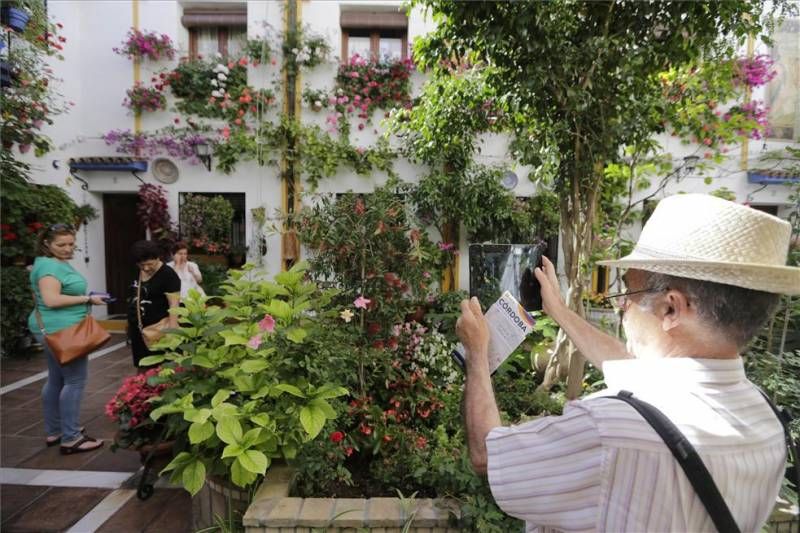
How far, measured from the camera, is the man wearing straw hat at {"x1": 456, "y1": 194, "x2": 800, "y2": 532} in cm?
81

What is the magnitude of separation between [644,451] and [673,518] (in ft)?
0.45

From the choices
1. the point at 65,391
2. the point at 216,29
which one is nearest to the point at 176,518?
the point at 65,391

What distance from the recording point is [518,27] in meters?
2.60

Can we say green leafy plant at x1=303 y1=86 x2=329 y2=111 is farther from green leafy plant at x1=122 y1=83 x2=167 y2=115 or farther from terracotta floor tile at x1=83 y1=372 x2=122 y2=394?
terracotta floor tile at x1=83 y1=372 x2=122 y2=394

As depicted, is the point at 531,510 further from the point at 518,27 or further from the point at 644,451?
the point at 518,27

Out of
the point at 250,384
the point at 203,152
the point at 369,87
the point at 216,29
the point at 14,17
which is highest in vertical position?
the point at 216,29

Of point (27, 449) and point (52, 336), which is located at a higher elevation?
point (52, 336)

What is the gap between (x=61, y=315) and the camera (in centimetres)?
324

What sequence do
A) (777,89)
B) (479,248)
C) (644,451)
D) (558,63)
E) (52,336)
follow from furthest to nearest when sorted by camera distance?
(777,89) < (52,336) < (558,63) < (479,248) < (644,451)

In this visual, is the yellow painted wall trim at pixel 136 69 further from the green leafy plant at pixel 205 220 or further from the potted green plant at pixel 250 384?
the potted green plant at pixel 250 384

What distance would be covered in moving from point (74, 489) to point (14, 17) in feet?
9.30

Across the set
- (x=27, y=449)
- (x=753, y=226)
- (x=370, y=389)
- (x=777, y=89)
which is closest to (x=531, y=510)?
(x=753, y=226)

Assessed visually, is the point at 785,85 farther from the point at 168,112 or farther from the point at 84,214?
the point at 84,214

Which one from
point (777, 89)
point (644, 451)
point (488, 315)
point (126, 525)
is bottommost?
point (126, 525)
